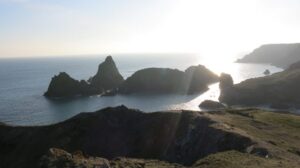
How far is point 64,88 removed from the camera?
175 m

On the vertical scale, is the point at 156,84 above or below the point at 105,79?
below

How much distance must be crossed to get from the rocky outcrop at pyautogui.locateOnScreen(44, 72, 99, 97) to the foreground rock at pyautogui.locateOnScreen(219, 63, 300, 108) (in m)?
65.7

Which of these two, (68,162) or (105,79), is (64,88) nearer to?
(105,79)

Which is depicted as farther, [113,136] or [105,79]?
[105,79]

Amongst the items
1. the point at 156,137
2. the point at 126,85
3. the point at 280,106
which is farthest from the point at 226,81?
the point at 156,137

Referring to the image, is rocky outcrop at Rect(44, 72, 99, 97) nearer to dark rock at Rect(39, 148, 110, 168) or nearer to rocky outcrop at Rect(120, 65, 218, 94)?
rocky outcrop at Rect(120, 65, 218, 94)

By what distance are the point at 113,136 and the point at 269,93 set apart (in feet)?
305

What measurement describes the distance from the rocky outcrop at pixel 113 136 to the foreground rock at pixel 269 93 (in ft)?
247

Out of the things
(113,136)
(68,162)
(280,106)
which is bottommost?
(280,106)

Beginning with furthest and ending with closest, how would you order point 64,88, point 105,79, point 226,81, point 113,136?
point 105,79 → point 226,81 → point 64,88 → point 113,136

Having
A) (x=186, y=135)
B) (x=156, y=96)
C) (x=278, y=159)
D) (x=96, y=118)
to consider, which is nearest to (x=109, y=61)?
(x=156, y=96)

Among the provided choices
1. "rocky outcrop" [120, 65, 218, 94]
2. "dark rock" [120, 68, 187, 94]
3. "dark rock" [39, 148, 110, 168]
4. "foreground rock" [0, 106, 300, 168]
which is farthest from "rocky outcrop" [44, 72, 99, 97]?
"dark rock" [39, 148, 110, 168]

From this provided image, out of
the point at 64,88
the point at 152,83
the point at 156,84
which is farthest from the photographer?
the point at 152,83

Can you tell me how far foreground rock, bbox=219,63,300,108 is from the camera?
144 metres
